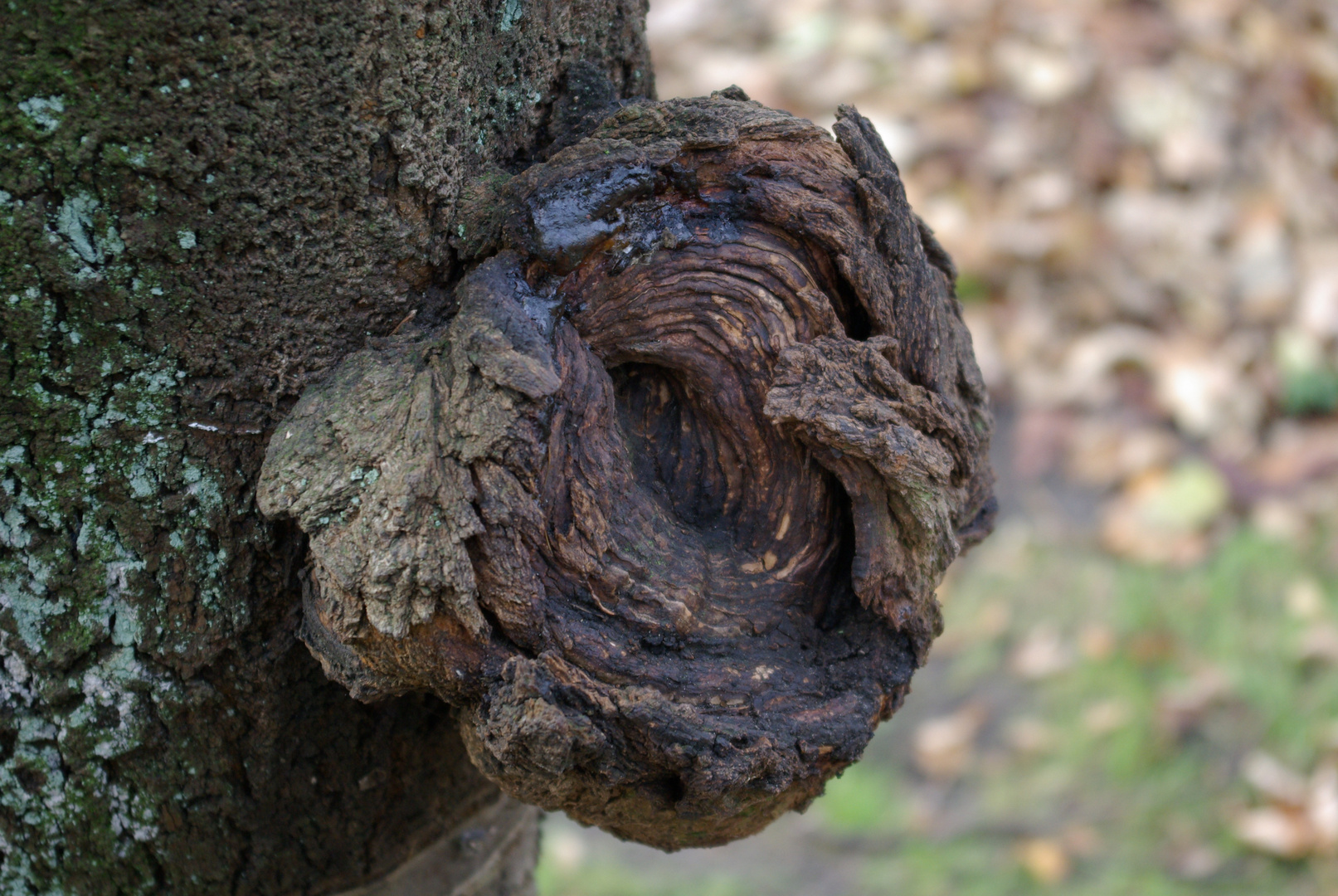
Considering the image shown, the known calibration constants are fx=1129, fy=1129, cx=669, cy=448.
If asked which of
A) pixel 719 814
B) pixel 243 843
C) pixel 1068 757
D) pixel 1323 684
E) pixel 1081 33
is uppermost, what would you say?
pixel 1081 33

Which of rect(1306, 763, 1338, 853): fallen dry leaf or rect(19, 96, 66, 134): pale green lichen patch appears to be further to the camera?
rect(1306, 763, 1338, 853): fallen dry leaf

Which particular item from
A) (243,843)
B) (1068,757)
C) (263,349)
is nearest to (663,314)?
(263,349)

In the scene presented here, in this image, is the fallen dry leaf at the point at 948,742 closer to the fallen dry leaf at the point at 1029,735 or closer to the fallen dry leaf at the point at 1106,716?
the fallen dry leaf at the point at 1029,735

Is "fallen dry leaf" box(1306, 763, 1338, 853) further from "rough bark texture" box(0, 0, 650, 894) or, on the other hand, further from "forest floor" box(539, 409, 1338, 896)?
"rough bark texture" box(0, 0, 650, 894)

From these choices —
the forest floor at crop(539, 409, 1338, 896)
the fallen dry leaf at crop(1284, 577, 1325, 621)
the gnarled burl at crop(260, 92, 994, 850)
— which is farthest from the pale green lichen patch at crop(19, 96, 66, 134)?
the fallen dry leaf at crop(1284, 577, 1325, 621)

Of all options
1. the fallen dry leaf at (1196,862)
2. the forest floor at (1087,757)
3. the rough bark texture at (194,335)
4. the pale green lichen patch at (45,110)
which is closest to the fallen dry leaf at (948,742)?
the forest floor at (1087,757)

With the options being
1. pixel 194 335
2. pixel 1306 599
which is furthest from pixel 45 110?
pixel 1306 599

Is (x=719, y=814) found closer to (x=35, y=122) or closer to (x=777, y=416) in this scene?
(x=777, y=416)
